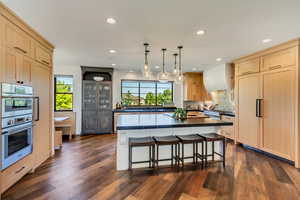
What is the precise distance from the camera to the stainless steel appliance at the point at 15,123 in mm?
2068

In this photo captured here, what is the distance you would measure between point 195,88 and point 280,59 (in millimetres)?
3503

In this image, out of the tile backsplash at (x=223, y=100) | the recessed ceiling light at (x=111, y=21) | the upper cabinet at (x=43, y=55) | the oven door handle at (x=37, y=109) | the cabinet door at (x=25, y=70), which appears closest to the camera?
the recessed ceiling light at (x=111, y=21)

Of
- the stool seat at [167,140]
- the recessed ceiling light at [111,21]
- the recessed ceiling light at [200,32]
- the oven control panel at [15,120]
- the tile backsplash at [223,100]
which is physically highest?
the recessed ceiling light at [200,32]

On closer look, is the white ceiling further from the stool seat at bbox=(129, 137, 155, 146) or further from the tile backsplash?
the tile backsplash

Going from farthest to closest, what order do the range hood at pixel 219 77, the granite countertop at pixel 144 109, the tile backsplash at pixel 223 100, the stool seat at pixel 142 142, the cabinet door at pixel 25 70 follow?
the granite countertop at pixel 144 109
the tile backsplash at pixel 223 100
the range hood at pixel 219 77
the stool seat at pixel 142 142
the cabinet door at pixel 25 70

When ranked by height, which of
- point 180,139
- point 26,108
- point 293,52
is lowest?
point 180,139

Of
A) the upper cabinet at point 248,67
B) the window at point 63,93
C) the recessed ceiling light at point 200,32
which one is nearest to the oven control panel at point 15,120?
the recessed ceiling light at point 200,32

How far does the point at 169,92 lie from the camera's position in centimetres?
712

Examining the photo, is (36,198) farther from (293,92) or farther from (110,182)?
(293,92)

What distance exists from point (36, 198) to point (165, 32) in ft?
10.5

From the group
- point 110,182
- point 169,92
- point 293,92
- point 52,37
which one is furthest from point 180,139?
point 169,92

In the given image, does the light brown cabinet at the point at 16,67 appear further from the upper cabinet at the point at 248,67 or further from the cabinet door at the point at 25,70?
the upper cabinet at the point at 248,67

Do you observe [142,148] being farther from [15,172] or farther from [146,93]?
[146,93]

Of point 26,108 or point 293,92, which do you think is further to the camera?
point 293,92
